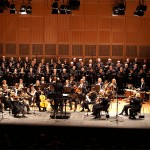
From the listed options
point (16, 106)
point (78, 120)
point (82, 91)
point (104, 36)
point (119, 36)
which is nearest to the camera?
point (78, 120)

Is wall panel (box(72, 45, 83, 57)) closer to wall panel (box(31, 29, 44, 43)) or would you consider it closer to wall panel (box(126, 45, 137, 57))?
wall panel (box(31, 29, 44, 43))

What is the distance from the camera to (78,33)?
57.9 ft

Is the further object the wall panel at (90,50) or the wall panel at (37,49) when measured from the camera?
the wall panel at (37,49)

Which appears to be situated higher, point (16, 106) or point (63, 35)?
point (63, 35)

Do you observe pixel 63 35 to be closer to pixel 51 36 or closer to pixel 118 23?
pixel 51 36

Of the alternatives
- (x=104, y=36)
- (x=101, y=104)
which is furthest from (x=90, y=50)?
(x=101, y=104)

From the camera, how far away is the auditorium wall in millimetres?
17391

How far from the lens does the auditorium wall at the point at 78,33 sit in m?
17.4

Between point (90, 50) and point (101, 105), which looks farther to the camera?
point (90, 50)

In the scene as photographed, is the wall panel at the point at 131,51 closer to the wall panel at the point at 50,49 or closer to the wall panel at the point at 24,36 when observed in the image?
the wall panel at the point at 50,49

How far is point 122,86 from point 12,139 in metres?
9.71

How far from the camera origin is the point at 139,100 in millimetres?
10633

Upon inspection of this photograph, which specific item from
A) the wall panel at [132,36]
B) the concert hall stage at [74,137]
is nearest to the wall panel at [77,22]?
the wall panel at [132,36]

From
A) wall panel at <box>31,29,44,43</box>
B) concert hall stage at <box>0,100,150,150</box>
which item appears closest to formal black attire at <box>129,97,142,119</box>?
concert hall stage at <box>0,100,150,150</box>
